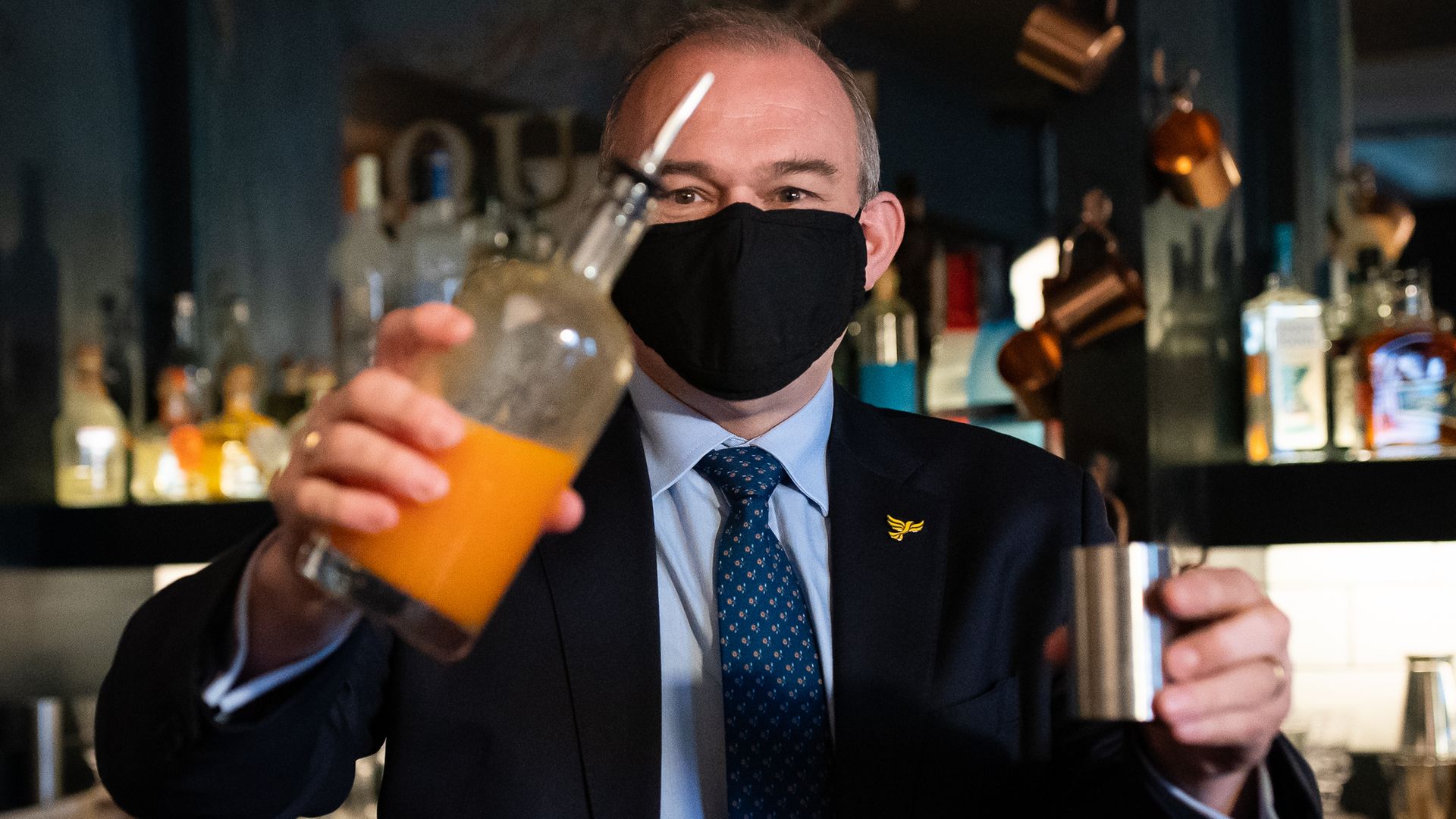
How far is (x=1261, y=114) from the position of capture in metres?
2.42

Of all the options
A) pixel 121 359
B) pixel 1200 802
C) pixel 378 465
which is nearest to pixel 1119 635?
pixel 1200 802

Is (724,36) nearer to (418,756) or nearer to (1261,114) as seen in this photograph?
(418,756)

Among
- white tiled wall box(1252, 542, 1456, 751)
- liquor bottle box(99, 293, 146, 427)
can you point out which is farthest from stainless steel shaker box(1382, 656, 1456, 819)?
liquor bottle box(99, 293, 146, 427)

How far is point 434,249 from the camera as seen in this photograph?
2.55m

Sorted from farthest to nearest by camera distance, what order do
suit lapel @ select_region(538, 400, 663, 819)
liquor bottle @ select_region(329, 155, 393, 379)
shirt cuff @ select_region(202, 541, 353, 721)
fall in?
liquor bottle @ select_region(329, 155, 393, 379)
suit lapel @ select_region(538, 400, 663, 819)
shirt cuff @ select_region(202, 541, 353, 721)

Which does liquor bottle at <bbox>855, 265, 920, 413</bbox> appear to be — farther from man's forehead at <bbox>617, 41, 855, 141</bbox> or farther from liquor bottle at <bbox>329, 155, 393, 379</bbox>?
liquor bottle at <bbox>329, 155, 393, 379</bbox>

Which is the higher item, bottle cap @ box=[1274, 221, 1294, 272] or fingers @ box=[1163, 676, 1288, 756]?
bottle cap @ box=[1274, 221, 1294, 272]

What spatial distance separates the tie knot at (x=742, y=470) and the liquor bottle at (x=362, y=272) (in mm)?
1297

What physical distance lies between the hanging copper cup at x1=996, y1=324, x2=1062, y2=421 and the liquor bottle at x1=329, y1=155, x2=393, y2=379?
1184 mm

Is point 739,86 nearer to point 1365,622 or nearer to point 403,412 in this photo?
point 403,412

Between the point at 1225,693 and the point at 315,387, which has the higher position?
the point at 315,387

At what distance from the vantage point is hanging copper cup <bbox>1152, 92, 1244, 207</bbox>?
2.08m

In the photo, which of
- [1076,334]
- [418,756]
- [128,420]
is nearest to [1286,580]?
[1076,334]

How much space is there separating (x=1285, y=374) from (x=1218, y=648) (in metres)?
1.45
